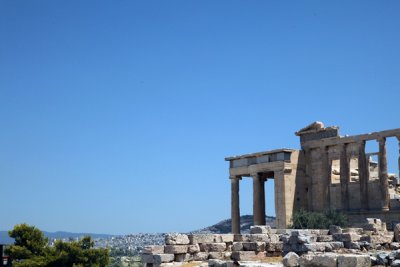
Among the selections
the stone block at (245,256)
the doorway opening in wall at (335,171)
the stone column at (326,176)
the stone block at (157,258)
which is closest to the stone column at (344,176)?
the stone column at (326,176)

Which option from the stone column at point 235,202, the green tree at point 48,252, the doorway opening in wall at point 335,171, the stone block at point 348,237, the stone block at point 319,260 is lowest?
the green tree at point 48,252

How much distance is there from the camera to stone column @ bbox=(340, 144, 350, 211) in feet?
113

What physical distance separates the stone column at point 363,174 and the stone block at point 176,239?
1705 cm

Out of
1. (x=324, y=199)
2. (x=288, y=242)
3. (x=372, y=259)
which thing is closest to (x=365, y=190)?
(x=324, y=199)

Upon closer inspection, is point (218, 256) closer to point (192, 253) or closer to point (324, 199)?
point (192, 253)

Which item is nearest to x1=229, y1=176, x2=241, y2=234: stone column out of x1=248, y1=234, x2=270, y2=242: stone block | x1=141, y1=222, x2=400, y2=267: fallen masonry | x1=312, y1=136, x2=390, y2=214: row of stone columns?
x1=312, y1=136, x2=390, y2=214: row of stone columns

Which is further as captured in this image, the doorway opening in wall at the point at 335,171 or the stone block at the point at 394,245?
the doorway opening in wall at the point at 335,171

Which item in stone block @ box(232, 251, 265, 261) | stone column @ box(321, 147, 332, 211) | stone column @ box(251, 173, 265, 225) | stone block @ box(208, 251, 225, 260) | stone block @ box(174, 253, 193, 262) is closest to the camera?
stone block @ box(232, 251, 265, 261)

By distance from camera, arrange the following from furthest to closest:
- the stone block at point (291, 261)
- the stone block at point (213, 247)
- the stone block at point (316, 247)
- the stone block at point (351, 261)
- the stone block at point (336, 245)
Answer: the stone block at point (213, 247)
the stone block at point (336, 245)
the stone block at point (316, 247)
the stone block at point (291, 261)
the stone block at point (351, 261)

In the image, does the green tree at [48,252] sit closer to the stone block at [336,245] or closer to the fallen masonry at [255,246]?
the fallen masonry at [255,246]

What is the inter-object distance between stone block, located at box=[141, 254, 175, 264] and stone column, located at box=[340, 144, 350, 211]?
18154 mm

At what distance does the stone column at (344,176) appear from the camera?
34.5 meters

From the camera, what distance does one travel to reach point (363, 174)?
34000 mm

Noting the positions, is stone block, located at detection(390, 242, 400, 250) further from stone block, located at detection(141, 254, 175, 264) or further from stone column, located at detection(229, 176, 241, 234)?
stone column, located at detection(229, 176, 241, 234)
